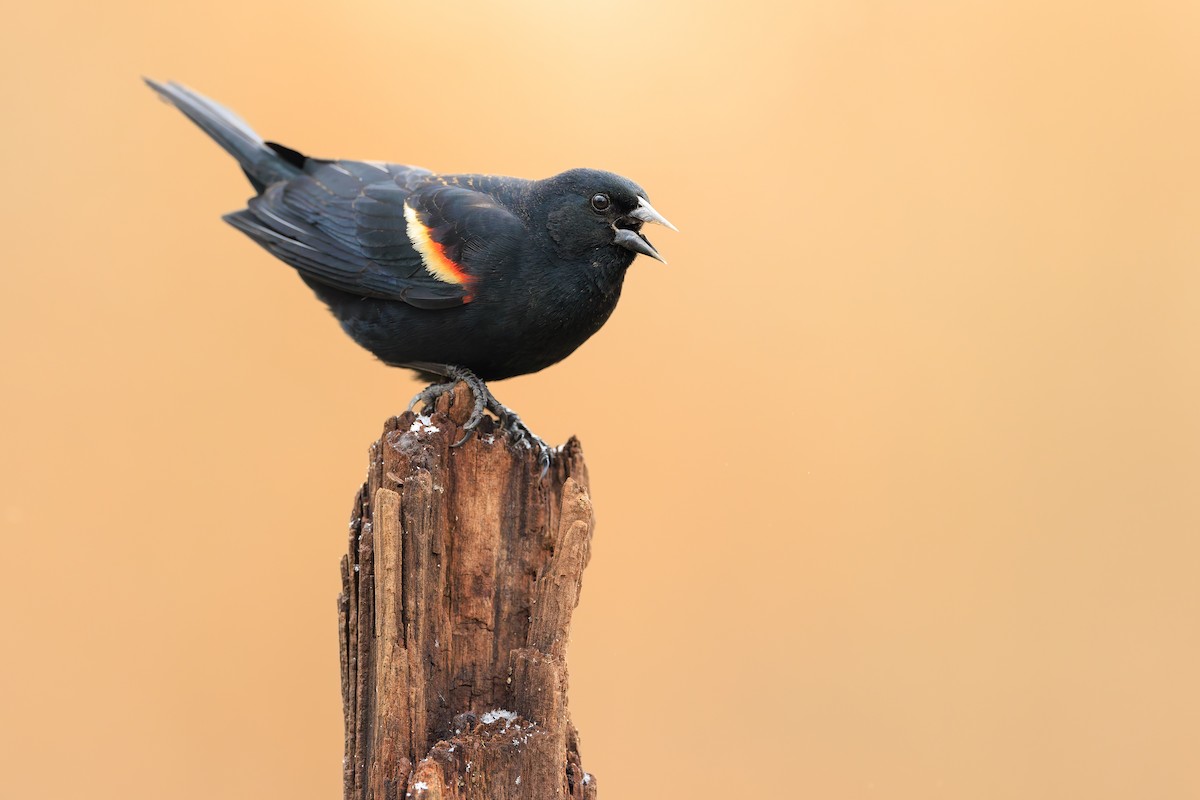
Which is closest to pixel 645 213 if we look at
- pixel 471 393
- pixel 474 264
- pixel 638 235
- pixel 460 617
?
pixel 638 235

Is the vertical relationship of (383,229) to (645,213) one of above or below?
above

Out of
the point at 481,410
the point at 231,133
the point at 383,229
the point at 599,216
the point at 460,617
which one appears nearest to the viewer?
the point at 460,617

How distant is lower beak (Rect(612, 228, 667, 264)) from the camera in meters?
3.34

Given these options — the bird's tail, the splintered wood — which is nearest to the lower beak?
the splintered wood

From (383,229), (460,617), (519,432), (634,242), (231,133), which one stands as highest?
(231,133)

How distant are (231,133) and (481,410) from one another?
5.80 ft

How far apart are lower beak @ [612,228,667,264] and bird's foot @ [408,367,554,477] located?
0.62 m

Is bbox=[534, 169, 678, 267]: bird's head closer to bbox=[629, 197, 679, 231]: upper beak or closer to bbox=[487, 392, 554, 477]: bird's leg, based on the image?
bbox=[629, 197, 679, 231]: upper beak

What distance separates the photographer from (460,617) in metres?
2.98

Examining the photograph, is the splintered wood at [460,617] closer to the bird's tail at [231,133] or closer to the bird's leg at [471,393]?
the bird's leg at [471,393]

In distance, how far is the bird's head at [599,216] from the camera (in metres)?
3.35

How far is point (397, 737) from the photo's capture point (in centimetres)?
282

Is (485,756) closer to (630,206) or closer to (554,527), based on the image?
(554,527)

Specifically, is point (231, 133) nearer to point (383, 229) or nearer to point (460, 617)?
point (383, 229)
